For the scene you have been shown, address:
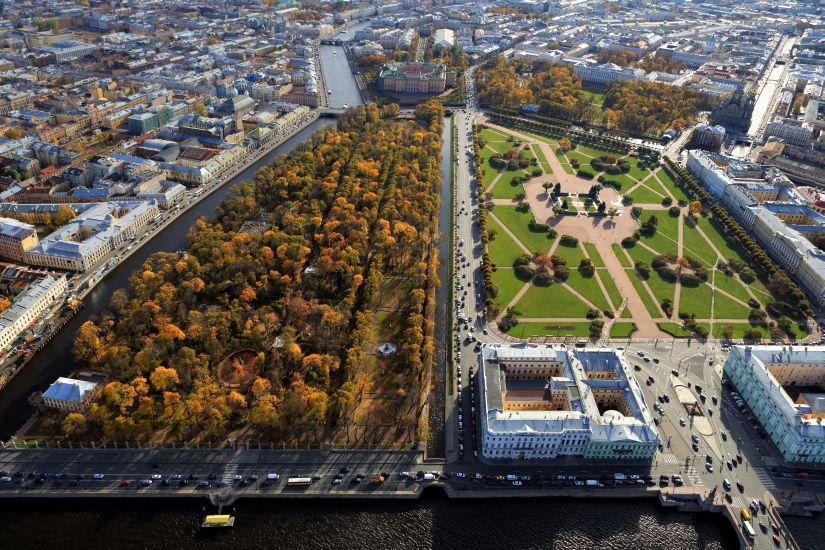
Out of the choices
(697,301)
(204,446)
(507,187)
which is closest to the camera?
(204,446)

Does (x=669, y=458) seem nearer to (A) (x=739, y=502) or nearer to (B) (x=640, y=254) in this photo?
(A) (x=739, y=502)

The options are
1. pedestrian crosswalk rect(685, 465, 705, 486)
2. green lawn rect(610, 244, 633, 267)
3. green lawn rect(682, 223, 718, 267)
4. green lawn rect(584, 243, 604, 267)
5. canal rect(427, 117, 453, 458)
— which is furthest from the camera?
green lawn rect(682, 223, 718, 267)

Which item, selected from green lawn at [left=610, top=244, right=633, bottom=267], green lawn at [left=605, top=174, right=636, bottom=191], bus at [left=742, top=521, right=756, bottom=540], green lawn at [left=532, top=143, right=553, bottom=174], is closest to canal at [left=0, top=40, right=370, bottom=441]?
green lawn at [left=532, top=143, right=553, bottom=174]

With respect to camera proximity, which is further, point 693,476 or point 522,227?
point 522,227

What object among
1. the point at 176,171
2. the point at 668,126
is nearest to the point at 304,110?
the point at 176,171

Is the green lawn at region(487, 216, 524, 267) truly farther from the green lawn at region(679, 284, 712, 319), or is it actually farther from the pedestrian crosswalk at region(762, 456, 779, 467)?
the pedestrian crosswalk at region(762, 456, 779, 467)

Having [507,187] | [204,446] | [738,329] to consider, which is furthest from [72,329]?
[738,329]
